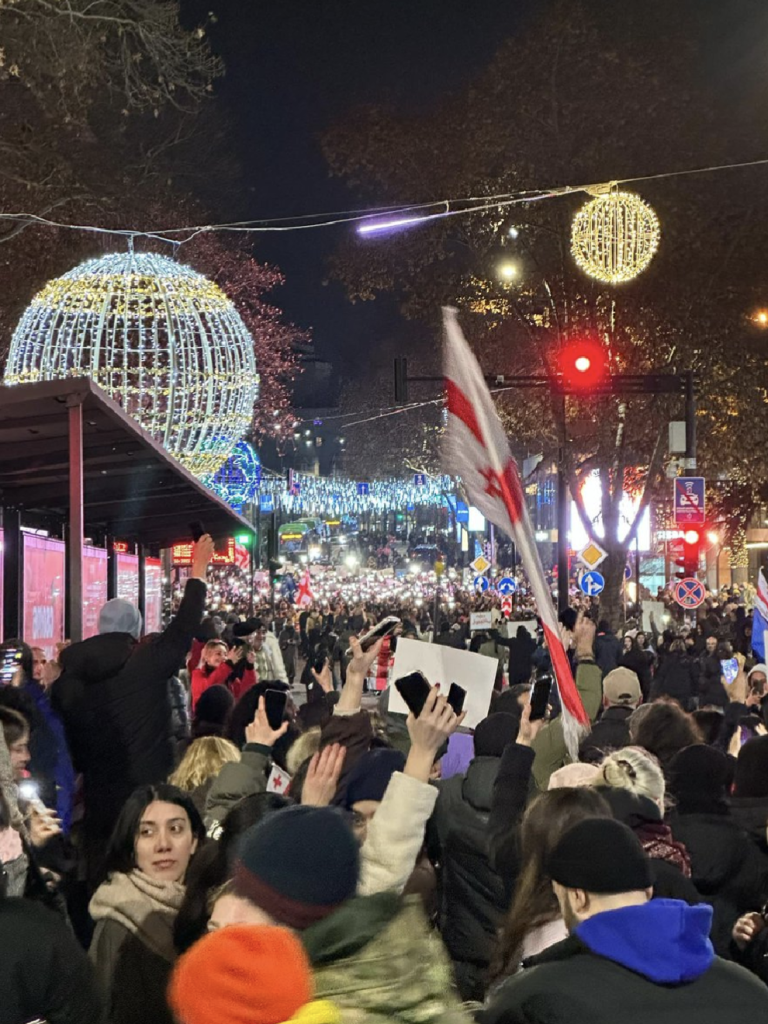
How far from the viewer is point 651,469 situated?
3134cm

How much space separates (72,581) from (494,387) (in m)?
13.2

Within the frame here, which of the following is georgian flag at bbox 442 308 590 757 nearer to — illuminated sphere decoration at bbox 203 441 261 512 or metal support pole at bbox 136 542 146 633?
metal support pole at bbox 136 542 146 633

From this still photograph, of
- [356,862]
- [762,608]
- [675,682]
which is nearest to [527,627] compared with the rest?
[675,682]

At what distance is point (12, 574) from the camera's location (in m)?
14.4

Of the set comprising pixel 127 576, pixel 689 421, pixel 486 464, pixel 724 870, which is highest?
pixel 689 421

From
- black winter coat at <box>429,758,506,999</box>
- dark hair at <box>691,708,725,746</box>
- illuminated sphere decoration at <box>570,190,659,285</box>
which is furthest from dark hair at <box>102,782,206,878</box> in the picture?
illuminated sphere decoration at <box>570,190,659,285</box>

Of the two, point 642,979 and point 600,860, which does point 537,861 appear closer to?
point 600,860

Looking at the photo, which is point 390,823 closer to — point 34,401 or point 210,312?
point 34,401

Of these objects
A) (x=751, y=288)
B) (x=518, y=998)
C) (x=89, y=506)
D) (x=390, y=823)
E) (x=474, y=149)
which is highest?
(x=474, y=149)

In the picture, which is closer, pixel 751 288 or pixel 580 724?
pixel 580 724

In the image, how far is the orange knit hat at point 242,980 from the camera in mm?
2123

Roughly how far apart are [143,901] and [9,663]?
15.2 feet

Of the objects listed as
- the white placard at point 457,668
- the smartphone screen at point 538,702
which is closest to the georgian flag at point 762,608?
the white placard at point 457,668

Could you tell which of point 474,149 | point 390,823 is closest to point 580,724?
point 390,823
